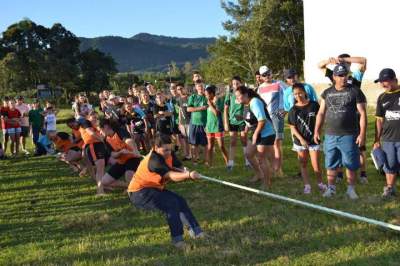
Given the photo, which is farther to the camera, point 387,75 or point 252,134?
point 252,134

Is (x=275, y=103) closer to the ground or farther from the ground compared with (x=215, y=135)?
farther from the ground

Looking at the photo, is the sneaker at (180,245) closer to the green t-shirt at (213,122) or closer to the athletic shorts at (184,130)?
the green t-shirt at (213,122)

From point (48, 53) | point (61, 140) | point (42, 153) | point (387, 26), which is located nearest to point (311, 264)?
point (61, 140)

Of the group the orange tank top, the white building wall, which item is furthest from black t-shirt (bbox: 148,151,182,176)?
the white building wall

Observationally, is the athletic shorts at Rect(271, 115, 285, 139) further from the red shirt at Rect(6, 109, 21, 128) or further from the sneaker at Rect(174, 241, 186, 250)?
the red shirt at Rect(6, 109, 21, 128)

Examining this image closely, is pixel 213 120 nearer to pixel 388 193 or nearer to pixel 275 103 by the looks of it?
pixel 275 103

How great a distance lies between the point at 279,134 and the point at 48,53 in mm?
Answer: 58044

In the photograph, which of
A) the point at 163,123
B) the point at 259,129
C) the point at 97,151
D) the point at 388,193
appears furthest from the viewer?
the point at 163,123

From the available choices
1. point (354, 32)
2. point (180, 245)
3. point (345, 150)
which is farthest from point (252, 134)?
point (354, 32)

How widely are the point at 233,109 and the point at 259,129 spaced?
6.09 ft

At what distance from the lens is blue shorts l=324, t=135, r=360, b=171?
20.7 ft

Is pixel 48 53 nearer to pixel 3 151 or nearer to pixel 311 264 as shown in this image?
pixel 3 151

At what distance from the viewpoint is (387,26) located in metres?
19.2

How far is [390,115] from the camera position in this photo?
6.31m
